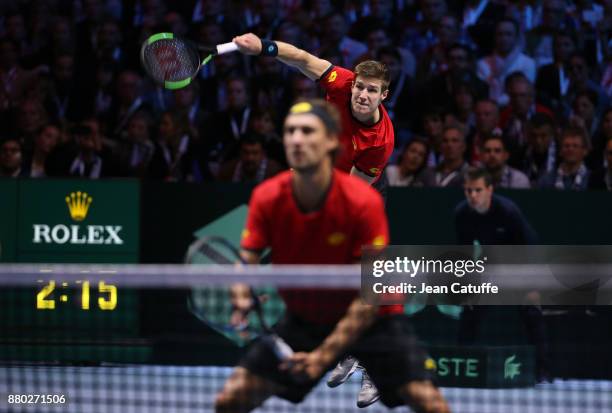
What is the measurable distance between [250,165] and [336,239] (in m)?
4.82

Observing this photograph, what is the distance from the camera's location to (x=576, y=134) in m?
9.41

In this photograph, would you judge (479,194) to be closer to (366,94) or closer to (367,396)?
(366,94)

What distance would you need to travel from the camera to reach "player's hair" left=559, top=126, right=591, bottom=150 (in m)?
9.39

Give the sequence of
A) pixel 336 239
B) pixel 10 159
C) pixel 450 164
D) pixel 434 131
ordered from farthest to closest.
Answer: pixel 434 131 → pixel 10 159 → pixel 450 164 → pixel 336 239

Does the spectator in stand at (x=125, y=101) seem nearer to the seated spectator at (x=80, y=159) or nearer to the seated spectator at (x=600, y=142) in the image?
the seated spectator at (x=80, y=159)

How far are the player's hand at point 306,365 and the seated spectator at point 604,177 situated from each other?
5.11 m

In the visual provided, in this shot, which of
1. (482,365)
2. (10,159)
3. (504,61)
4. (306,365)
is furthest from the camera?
(504,61)

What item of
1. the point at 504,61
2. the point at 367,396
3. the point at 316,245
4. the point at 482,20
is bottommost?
the point at 367,396

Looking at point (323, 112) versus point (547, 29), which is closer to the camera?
point (323, 112)

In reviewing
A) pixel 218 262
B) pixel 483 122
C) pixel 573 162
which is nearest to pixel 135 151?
pixel 218 262

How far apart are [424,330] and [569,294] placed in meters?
1.17

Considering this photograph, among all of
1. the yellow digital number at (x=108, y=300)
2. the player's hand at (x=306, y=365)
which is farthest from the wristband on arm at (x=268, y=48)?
the yellow digital number at (x=108, y=300)

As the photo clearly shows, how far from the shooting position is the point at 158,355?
8992mm

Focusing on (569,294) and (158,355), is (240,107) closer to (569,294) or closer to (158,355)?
(158,355)
